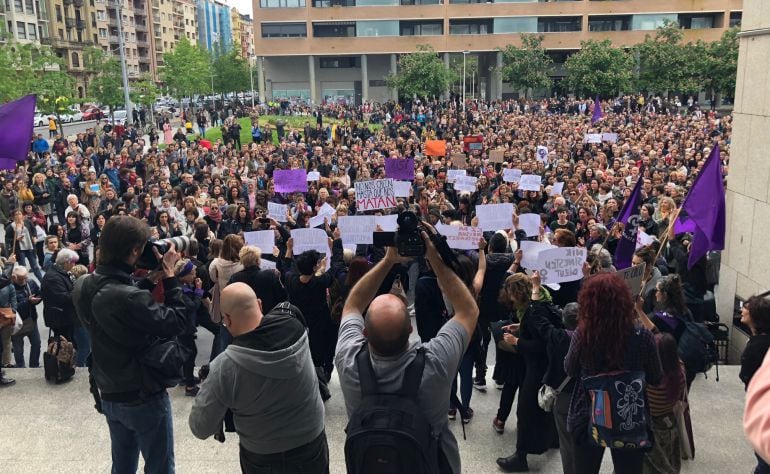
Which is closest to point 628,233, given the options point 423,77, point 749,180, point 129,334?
point 749,180

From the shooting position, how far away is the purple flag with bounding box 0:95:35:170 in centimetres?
862

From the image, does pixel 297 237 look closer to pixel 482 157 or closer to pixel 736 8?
pixel 482 157

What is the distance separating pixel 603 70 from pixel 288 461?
59.5 m

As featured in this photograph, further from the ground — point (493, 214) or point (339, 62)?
point (339, 62)

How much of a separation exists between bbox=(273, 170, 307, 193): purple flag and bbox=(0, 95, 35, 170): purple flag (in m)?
5.87

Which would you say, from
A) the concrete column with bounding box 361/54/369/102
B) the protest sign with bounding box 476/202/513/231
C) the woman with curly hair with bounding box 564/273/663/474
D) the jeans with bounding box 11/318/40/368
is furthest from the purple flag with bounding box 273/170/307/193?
the concrete column with bounding box 361/54/369/102

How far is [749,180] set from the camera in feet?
27.7

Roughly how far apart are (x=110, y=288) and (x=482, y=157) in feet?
58.9

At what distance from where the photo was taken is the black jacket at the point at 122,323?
12.1ft

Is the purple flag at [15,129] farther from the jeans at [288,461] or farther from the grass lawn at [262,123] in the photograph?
the grass lawn at [262,123]

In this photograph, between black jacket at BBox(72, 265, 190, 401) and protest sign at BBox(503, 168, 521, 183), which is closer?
black jacket at BBox(72, 265, 190, 401)

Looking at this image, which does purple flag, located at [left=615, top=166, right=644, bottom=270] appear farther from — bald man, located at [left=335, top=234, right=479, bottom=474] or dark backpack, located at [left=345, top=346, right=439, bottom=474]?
dark backpack, located at [left=345, top=346, right=439, bottom=474]

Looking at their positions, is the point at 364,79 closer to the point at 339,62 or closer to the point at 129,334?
the point at 339,62

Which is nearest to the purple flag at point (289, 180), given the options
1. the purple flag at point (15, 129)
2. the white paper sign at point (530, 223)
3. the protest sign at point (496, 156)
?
the white paper sign at point (530, 223)
